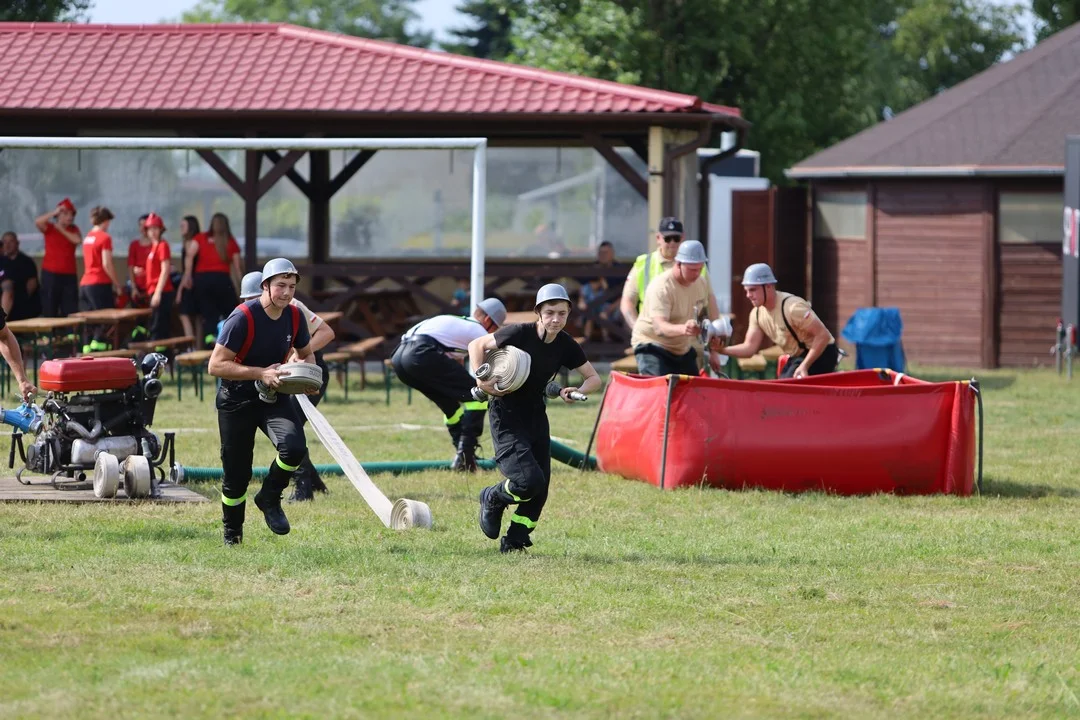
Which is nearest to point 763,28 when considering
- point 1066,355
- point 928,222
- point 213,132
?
point 928,222

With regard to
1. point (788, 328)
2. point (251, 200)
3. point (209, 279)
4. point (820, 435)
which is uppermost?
point (251, 200)

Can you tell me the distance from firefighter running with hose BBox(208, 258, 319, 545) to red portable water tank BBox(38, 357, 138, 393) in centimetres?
209

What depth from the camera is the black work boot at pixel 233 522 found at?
9250 millimetres

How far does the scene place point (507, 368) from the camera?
8820 millimetres

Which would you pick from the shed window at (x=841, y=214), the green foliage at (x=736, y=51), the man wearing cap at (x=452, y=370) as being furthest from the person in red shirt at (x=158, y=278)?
the green foliage at (x=736, y=51)

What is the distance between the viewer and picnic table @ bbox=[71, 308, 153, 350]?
1805 centimetres

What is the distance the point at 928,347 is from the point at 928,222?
1.66 meters

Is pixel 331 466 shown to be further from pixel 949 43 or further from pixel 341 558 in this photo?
pixel 949 43

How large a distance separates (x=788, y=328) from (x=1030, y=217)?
11.4m

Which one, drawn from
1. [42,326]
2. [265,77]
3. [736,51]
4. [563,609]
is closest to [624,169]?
[265,77]

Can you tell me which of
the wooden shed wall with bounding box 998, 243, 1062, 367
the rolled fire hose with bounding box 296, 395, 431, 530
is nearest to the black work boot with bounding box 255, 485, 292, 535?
the rolled fire hose with bounding box 296, 395, 431, 530

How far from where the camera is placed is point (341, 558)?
884cm

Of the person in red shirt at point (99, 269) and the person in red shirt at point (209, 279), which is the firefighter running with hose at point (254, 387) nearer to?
the person in red shirt at point (99, 269)

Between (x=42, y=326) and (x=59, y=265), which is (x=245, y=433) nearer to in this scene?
(x=42, y=326)
